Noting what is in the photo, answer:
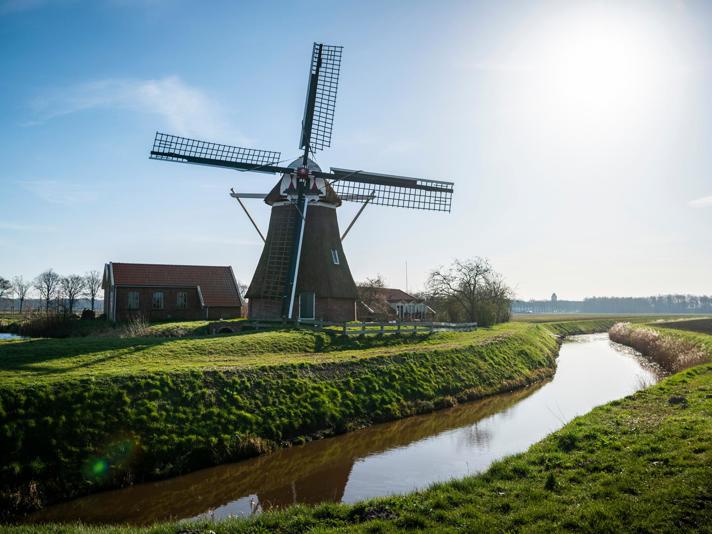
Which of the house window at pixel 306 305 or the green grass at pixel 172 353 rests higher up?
the house window at pixel 306 305

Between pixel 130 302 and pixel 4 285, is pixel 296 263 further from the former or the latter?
pixel 4 285

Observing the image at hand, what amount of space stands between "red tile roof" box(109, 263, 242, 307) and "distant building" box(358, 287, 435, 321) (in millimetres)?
12781

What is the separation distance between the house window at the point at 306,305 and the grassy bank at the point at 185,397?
9.42 ft

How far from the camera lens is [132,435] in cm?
1158

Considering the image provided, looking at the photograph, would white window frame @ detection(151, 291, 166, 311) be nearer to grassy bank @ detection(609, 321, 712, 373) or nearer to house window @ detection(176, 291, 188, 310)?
house window @ detection(176, 291, 188, 310)

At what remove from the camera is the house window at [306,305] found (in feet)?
83.7

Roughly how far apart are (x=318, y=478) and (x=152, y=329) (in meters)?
16.2

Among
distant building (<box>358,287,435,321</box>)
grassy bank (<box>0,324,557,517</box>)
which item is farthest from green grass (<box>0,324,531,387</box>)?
distant building (<box>358,287,435,321</box>)

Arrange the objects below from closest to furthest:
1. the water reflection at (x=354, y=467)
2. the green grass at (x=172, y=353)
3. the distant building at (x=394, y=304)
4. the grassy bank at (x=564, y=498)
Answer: the grassy bank at (x=564, y=498)
the water reflection at (x=354, y=467)
the green grass at (x=172, y=353)
the distant building at (x=394, y=304)

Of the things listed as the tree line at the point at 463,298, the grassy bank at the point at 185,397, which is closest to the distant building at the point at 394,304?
the tree line at the point at 463,298

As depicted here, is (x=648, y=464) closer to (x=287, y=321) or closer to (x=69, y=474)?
(x=69, y=474)

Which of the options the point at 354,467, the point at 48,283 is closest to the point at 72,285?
the point at 48,283

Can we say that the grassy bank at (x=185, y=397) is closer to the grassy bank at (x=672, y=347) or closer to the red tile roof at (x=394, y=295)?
the grassy bank at (x=672, y=347)

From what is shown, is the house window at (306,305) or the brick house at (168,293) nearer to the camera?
the house window at (306,305)
